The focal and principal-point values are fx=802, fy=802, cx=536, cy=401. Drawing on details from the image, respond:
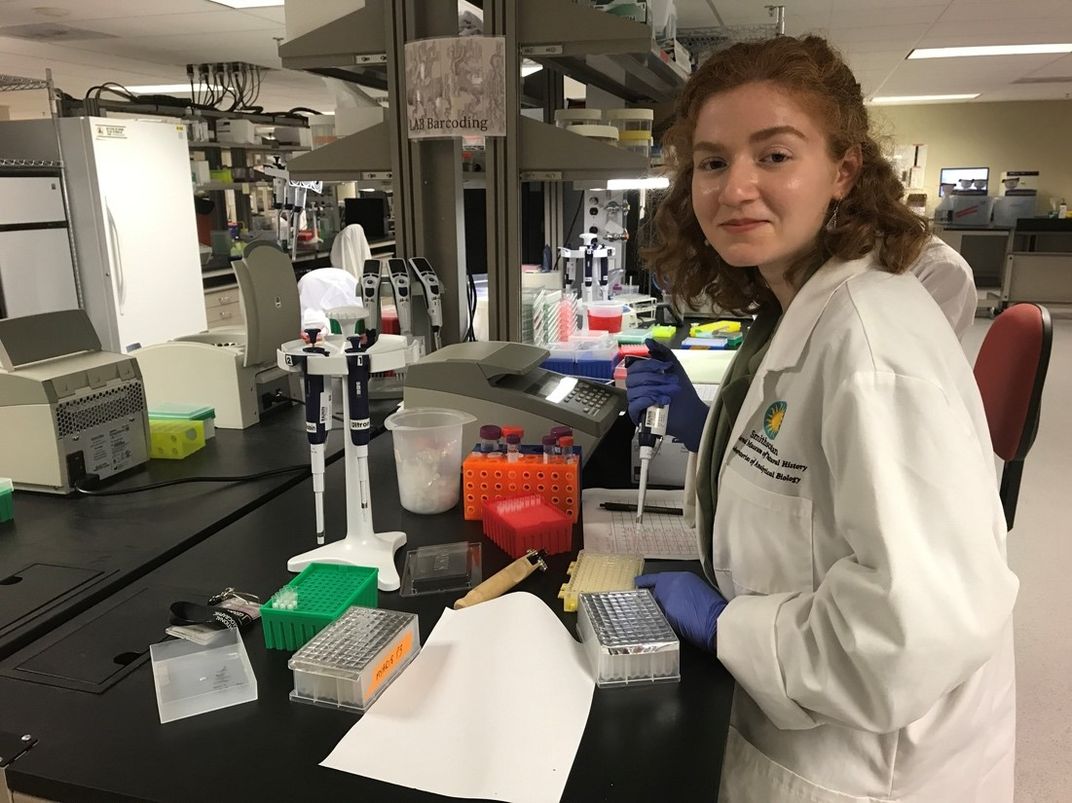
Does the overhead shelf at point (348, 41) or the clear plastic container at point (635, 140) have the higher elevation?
the overhead shelf at point (348, 41)

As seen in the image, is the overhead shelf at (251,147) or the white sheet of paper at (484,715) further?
the overhead shelf at (251,147)

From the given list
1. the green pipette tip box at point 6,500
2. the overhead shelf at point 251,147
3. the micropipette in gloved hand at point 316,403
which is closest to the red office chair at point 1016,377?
the micropipette in gloved hand at point 316,403

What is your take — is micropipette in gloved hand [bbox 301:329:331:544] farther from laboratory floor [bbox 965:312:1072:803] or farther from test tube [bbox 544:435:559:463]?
laboratory floor [bbox 965:312:1072:803]

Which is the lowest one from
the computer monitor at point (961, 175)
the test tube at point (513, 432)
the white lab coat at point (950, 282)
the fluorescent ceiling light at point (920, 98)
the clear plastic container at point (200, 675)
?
the clear plastic container at point (200, 675)

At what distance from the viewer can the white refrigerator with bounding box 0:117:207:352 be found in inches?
177

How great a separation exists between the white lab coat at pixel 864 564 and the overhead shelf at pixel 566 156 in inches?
36.7

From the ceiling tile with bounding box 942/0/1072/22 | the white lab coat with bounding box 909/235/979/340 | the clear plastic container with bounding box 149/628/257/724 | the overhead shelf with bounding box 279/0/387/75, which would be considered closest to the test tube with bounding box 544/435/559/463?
the clear plastic container with bounding box 149/628/257/724

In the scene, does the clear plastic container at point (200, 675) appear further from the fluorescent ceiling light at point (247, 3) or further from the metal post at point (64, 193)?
the fluorescent ceiling light at point (247, 3)

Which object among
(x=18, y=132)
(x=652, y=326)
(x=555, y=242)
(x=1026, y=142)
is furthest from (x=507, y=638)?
(x=1026, y=142)

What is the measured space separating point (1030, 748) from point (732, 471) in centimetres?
180

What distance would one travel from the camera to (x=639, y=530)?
4.37ft

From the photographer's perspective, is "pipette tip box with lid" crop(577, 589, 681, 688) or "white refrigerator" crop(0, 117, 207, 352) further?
"white refrigerator" crop(0, 117, 207, 352)

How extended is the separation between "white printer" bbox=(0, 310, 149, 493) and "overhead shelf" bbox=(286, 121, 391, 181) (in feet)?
2.22

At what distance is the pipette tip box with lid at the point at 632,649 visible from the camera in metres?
0.91
